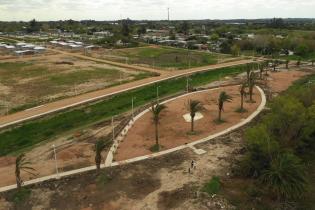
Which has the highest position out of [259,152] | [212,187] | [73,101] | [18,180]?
[259,152]

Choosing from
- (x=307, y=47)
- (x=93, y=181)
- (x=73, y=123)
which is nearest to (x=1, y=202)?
(x=93, y=181)

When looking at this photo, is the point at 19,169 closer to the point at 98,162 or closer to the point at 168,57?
the point at 98,162

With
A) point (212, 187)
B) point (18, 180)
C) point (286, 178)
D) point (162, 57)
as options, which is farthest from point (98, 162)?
point (162, 57)

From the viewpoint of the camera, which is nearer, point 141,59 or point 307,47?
point 141,59

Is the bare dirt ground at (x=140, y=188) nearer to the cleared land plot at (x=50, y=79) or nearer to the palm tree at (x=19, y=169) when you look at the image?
the palm tree at (x=19, y=169)

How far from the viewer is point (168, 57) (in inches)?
3526

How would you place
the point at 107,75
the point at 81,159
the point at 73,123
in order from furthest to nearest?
the point at 107,75, the point at 73,123, the point at 81,159

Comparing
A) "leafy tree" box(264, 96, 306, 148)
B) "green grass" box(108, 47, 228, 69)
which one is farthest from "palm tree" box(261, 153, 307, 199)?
"green grass" box(108, 47, 228, 69)

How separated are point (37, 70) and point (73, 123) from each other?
115 feet

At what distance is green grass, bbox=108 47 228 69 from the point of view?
78.2 meters

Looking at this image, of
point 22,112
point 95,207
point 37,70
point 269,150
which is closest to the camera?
point 95,207

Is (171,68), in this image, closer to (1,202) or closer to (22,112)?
(22,112)

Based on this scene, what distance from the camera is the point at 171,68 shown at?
72.9 meters

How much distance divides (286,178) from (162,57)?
6933 cm
